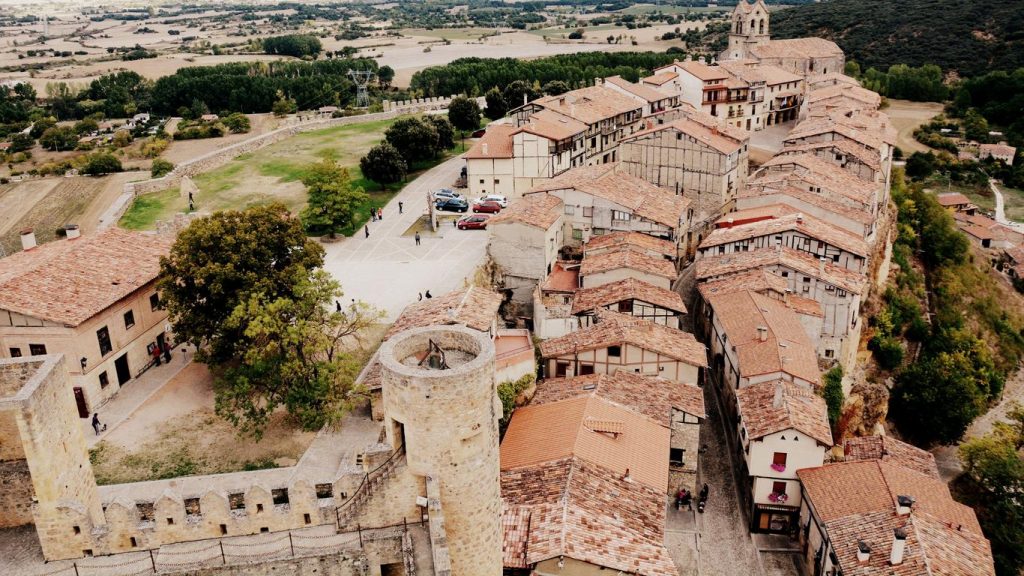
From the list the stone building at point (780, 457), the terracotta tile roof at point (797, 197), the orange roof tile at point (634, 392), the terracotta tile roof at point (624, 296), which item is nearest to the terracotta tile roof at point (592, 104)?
the terracotta tile roof at point (797, 197)

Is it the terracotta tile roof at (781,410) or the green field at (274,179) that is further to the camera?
the green field at (274,179)

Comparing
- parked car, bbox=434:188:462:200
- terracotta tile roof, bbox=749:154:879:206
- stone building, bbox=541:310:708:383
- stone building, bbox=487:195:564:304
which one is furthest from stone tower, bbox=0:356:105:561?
terracotta tile roof, bbox=749:154:879:206

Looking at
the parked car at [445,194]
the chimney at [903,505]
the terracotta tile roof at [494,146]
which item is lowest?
the chimney at [903,505]

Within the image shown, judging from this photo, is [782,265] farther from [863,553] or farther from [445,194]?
[445,194]

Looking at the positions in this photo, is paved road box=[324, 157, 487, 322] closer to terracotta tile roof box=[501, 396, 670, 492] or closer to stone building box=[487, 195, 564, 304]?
stone building box=[487, 195, 564, 304]

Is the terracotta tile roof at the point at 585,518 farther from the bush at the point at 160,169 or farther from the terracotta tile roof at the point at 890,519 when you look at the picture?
the bush at the point at 160,169

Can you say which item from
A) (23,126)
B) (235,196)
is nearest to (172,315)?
(235,196)

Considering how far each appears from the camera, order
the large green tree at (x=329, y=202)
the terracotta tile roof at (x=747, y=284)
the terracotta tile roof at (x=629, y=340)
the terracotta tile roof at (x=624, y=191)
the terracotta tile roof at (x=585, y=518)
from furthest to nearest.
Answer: the large green tree at (x=329, y=202), the terracotta tile roof at (x=624, y=191), the terracotta tile roof at (x=747, y=284), the terracotta tile roof at (x=629, y=340), the terracotta tile roof at (x=585, y=518)

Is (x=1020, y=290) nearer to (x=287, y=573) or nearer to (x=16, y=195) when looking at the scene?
(x=287, y=573)
